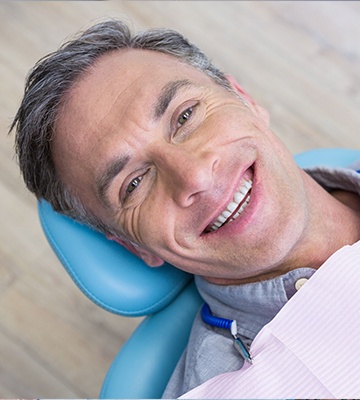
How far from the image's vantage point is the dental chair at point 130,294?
133 cm

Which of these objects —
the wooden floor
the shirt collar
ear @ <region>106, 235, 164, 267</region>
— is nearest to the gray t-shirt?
the shirt collar

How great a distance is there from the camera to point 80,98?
1.20m

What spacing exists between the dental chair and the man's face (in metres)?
0.17

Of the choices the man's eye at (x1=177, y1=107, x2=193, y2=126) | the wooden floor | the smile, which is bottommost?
the wooden floor

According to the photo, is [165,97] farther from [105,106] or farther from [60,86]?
[60,86]

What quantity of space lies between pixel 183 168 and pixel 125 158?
0.12 m

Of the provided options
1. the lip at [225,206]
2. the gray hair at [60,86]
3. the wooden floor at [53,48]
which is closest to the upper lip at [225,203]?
the lip at [225,206]

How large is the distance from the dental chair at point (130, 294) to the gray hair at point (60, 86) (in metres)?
0.06

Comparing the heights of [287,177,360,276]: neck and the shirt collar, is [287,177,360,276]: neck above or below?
above

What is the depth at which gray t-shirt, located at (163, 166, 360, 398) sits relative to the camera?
1.17 metres

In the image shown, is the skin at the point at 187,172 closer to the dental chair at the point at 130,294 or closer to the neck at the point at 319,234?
the neck at the point at 319,234

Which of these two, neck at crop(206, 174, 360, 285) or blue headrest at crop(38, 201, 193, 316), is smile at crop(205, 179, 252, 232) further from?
blue headrest at crop(38, 201, 193, 316)

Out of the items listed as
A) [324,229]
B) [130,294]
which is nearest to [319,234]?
[324,229]

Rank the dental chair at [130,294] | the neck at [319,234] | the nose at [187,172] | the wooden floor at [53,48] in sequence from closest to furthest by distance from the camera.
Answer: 1. the nose at [187,172]
2. the neck at [319,234]
3. the dental chair at [130,294]
4. the wooden floor at [53,48]
